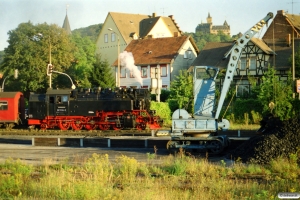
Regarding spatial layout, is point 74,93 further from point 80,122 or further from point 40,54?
point 40,54

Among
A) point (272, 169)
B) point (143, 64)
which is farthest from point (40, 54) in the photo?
point (272, 169)

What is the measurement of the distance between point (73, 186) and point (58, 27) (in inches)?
2484

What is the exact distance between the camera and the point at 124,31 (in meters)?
80.2

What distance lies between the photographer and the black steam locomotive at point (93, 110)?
119ft

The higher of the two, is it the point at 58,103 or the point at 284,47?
the point at 284,47

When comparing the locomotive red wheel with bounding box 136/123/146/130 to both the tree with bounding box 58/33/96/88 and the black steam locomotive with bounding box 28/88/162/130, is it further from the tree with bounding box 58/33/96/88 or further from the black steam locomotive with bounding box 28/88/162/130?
the tree with bounding box 58/33/96/88

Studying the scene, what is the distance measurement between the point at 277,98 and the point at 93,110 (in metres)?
14.5

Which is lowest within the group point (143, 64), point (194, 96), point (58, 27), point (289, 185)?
point (289, 185)

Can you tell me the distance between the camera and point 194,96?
75.4 ft

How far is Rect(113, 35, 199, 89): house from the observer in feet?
216

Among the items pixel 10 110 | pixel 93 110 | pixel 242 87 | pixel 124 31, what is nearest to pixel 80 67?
pixel 124 31

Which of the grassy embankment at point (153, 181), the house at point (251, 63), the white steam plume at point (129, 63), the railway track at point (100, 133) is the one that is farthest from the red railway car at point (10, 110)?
the white steam plume at point (129, 63)

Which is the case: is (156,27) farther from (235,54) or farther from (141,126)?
(235,54)

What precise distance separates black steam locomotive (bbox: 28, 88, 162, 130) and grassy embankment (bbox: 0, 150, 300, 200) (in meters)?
17.7
